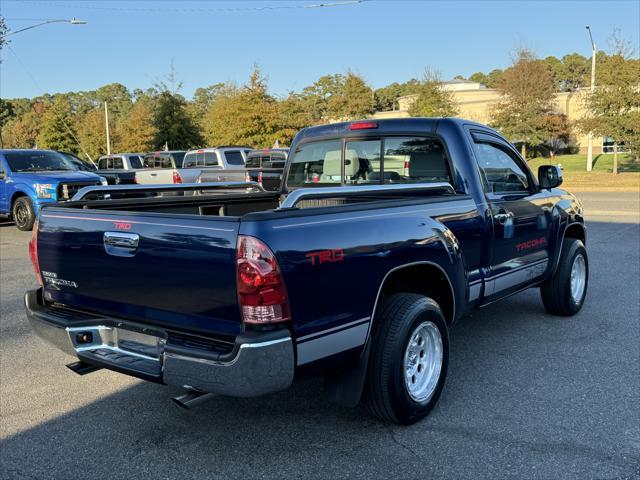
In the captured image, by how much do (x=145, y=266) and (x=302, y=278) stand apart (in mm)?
874

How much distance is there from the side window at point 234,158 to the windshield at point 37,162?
732cm

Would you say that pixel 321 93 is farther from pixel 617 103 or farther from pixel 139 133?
pixel 617 103

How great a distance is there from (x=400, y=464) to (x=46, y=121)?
6081 cm

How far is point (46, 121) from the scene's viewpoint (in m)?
56.5

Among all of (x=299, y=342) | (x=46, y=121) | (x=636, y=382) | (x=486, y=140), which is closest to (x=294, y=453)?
(x=299, y=342)

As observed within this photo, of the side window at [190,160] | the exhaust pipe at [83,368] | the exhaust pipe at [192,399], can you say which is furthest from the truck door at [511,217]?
the side window at [190,160]

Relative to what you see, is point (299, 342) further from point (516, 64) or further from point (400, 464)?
point (516, 64)

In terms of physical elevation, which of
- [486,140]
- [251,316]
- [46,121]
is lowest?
[251,316]

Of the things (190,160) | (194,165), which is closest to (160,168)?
(190,160)

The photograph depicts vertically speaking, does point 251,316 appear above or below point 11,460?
above

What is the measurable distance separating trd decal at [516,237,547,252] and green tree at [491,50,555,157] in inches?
1308

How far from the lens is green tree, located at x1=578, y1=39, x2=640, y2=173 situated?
27.0 metres

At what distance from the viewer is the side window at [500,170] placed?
4.94 metres

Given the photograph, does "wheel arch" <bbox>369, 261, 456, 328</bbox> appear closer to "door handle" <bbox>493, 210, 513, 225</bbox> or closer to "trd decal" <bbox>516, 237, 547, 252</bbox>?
"door handle" <bbox>493, 210, 513, 225</bbox>
